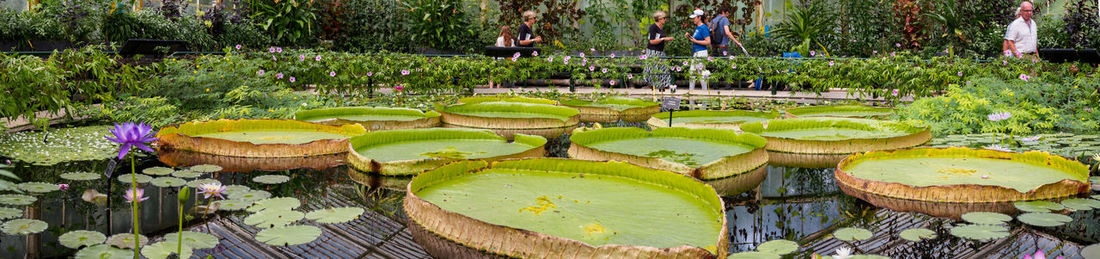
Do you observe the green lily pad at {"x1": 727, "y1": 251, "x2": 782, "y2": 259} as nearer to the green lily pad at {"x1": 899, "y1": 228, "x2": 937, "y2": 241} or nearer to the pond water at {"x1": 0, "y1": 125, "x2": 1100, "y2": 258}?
the pond water at {"x1": 0, "y1": 125, "x2": 1100, "y2": 258}

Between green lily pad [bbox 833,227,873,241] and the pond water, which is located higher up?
green lily pad [bbox 833,227,873,241]

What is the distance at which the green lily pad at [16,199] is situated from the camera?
3.17 meters

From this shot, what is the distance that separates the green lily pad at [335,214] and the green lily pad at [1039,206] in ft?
8.63

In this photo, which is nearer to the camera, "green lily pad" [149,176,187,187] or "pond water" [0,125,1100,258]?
"pond water" [0,125,1100,258]

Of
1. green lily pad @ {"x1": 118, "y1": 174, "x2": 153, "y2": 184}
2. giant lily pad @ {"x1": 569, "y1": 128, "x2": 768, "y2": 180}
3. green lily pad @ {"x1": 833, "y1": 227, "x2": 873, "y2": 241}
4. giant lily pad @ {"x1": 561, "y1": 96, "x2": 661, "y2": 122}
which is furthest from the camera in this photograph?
giant lily pad @ {"x1": 561, "y1": 96, "x2": 661, "y2": 122}

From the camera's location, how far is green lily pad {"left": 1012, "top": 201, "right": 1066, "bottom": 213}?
3271 mm

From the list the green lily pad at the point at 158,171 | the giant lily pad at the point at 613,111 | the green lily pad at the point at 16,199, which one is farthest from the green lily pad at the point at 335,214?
the giant lily pad at the point at 613,111

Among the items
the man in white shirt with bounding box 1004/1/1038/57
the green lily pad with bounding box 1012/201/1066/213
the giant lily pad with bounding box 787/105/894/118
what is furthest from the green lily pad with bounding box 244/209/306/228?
the man in white shirt with bounding box 1004/1/1038/57

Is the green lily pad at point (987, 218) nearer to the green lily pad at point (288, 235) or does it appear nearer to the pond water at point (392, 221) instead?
the pond water at point (392, 221)

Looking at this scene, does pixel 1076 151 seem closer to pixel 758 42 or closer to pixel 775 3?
pixel 758 42

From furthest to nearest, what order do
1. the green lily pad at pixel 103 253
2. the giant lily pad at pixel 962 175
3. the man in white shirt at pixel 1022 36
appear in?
the man in white shirt at pixel 1022 36, the giant lily pad at pixel 962 175, the green lily pad at pixel 103 253

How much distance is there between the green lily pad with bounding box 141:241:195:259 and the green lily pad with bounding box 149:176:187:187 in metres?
1.38

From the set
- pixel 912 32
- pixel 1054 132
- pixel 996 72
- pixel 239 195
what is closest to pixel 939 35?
pixel 912 32

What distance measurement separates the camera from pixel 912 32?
1611 centimetres
